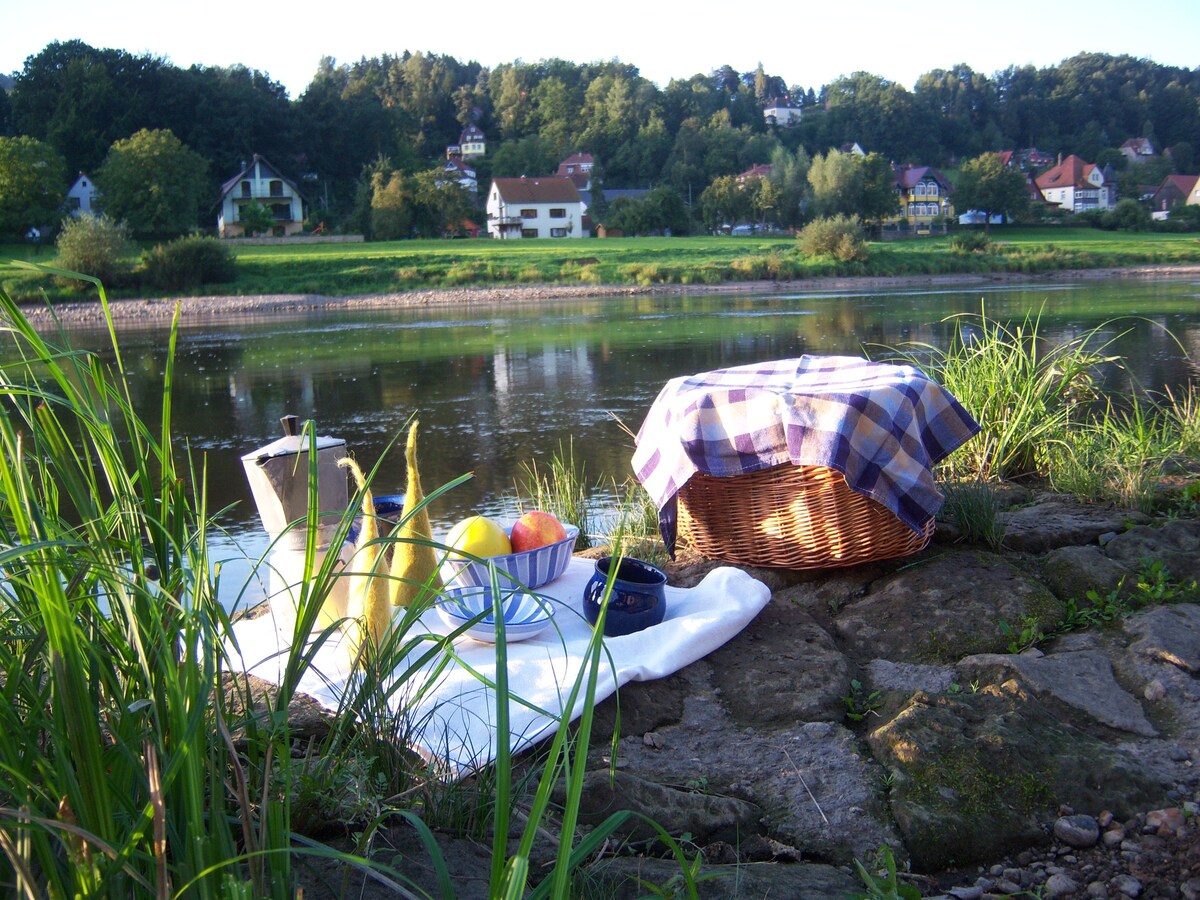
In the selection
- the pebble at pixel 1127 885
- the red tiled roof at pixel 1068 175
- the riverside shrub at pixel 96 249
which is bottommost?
the pebble at pixel 1127 885

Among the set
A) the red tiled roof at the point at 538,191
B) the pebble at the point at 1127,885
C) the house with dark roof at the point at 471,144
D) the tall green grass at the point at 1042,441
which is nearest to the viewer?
the pebble at the point at 1127,885

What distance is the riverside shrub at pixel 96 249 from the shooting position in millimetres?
35781

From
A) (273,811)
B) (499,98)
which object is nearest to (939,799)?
(273,811)

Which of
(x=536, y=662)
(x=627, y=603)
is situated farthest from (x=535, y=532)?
(x=536, y=662)

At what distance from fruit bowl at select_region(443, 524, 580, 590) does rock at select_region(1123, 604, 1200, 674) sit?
150 centimetres

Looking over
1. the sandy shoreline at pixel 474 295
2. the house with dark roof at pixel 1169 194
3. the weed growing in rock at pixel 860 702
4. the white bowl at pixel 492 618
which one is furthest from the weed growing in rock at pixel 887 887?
the house with dark roof at pixel 1169 194

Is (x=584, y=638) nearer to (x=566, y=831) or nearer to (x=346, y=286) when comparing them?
(x=566, y=831)

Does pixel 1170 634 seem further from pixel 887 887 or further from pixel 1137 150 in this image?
pixel 1137 150

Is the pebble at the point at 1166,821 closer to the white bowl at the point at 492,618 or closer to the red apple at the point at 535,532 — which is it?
the white bowl at the point at 492,618

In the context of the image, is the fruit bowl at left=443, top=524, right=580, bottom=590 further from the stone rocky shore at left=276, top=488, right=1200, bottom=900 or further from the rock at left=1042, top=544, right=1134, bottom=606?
the rock at left=1042, top=544, right=1134, bottom=606

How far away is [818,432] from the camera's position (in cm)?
292

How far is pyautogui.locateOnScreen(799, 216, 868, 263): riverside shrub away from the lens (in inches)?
1626

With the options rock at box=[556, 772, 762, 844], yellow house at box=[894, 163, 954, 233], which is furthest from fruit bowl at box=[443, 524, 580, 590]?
yellow house at box=[894, 163, 954, 233]

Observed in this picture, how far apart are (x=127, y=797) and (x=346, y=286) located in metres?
37.4
